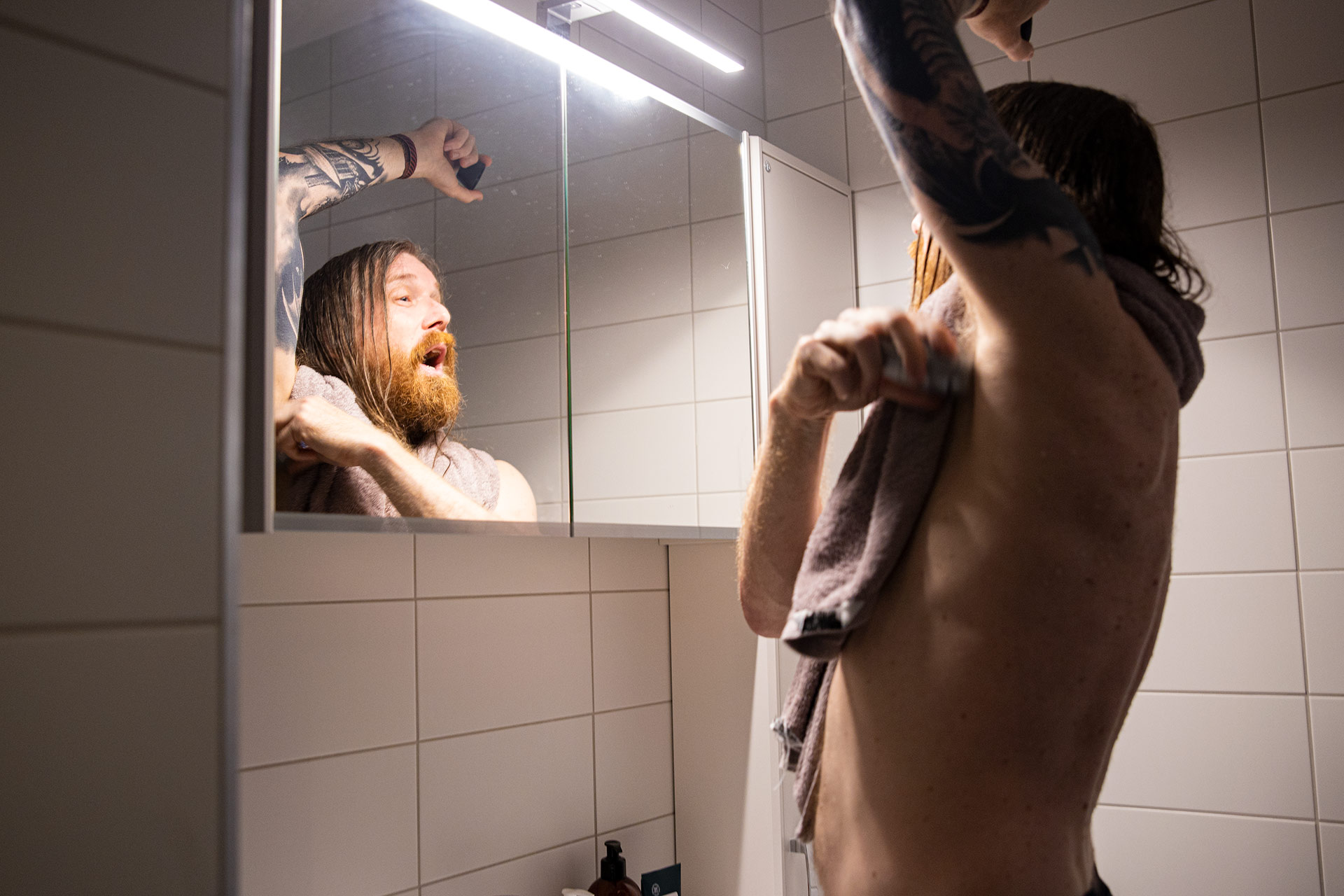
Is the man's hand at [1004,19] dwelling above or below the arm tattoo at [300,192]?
above

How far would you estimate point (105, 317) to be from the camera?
1.23ft

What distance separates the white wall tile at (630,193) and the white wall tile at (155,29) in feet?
2.55

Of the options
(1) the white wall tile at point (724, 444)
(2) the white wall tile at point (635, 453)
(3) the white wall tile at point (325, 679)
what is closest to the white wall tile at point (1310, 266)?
(1) the white wall tile at point (724, 444)

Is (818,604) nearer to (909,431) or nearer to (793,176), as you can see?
(909,431)

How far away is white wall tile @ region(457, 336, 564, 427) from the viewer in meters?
1.05

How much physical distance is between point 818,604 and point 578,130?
778 millimetres

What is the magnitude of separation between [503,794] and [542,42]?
99 cm

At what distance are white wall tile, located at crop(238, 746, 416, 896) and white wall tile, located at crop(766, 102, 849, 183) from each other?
1338mm

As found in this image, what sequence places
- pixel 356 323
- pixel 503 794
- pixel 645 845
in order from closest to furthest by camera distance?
1. pixel 356 323
2. pixel 503 794
3. pixel 645 845

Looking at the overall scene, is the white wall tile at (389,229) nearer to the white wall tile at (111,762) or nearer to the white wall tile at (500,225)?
the white wall tile at (500,225)

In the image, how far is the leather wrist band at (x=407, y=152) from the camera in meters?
0.99

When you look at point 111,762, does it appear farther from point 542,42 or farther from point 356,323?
point 542,42

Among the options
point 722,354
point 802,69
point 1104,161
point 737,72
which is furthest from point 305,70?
point 802,69

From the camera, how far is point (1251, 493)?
1.54 metres
